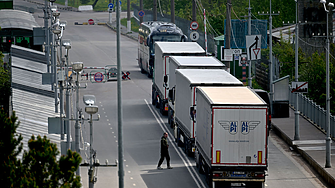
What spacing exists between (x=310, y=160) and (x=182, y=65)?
7860 mm

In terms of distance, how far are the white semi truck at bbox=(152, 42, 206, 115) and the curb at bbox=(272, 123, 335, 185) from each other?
6306 millimetres

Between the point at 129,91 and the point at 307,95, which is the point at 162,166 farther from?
the point at 129,91

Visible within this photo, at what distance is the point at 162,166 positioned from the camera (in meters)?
27.5

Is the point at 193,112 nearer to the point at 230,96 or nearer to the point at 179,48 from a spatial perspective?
the point at 230,96

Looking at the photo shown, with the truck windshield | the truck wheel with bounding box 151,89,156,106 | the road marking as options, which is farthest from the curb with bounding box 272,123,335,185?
the truck windshield

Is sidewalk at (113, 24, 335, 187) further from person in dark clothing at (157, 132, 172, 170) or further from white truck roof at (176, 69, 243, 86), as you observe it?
person in dark clothing at (157, 132, 172, 170)

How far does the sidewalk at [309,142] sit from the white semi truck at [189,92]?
16.0 feet

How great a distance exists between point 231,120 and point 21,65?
68.3 ft

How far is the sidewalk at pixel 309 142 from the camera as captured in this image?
26.7 meters

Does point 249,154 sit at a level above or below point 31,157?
below

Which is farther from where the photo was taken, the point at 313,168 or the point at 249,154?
the point at 313,168

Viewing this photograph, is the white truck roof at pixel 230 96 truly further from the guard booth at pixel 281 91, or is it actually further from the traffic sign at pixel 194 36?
the traffic sign at pixel 194 36

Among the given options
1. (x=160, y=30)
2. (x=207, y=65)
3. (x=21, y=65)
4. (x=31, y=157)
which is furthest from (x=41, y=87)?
(x=31, y=157)

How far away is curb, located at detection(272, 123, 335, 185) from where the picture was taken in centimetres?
2558
